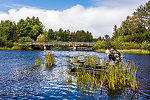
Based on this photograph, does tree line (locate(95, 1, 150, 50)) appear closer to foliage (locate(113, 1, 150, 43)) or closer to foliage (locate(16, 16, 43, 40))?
foliage (locate(113, 1, 150, 43))

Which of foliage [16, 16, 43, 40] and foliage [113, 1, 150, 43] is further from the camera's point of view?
foliage [16, 16, 43, 40]

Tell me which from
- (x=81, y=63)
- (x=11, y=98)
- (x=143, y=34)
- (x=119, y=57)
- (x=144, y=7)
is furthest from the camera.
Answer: (x=144, y=7)

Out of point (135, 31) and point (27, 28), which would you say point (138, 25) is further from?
point (27, 28)

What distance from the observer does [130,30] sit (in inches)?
3329

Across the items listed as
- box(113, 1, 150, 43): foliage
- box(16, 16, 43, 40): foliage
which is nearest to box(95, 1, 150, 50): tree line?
box(113, 1, 150, 43): foliage

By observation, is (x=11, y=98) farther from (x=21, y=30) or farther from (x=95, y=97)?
(x=21, y=30)

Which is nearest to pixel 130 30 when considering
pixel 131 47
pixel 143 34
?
pixel 143 34

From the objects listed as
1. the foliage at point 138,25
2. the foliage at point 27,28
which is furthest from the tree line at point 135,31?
the foliage at point 27,28

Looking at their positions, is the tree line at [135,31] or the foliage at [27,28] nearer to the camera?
the tree line at [135,31]

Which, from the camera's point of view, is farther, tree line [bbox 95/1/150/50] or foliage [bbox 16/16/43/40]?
foliage [bbox 16/16/43/40]

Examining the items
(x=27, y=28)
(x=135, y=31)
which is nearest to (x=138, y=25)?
(x=135, y=31)

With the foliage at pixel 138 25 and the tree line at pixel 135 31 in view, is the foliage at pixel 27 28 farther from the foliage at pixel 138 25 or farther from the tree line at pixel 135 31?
the foliage at pixel 138 25

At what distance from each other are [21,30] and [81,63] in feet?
353

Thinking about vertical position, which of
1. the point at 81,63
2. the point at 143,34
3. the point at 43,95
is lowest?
the point at 43,95
